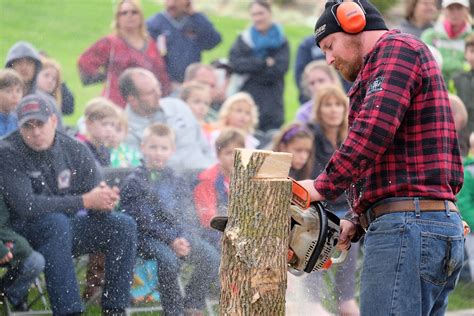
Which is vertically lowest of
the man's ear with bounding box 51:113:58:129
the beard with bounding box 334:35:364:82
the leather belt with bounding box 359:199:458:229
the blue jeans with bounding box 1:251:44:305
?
the blue jeans with bounding box 1:251:44:305

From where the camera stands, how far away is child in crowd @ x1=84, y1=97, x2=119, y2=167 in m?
7.05

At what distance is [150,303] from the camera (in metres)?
6.64

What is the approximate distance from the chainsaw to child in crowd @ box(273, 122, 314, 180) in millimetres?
3356

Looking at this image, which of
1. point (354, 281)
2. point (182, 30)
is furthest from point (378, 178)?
point (182, 30)

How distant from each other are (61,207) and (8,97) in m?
0.88

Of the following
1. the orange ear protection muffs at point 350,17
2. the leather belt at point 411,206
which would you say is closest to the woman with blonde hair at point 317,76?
the orange ear protection muffs at point 350,17

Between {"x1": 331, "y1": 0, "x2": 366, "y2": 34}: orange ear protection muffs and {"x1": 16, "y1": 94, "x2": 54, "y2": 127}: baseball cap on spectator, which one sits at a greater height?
{"x1": 331, "y1": 0, "x2": 366, "y2": 34}: orange ear protection muffs

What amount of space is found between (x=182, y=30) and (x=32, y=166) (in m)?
3.06

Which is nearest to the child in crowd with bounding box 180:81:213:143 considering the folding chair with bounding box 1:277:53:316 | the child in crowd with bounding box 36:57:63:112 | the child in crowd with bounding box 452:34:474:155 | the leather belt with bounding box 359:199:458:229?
the child in crowd with bounding box 36:57:63:112

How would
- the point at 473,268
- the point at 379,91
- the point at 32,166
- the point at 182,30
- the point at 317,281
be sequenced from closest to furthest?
the point at 379,91 → the point at 32,166 → the point at 317,281 → the point at 473,268 → the point at 182,30

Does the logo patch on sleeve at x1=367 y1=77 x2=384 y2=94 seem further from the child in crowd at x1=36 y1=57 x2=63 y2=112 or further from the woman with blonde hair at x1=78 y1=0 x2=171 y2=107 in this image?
the woman with blonde hair at x1=78 y1=0 x2=171 y2=107

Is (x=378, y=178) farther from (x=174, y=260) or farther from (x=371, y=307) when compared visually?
(x=174, y=260)

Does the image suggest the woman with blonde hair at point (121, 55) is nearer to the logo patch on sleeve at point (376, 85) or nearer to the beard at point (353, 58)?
the beard at point (353, 58)

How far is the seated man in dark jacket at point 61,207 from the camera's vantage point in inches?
251
